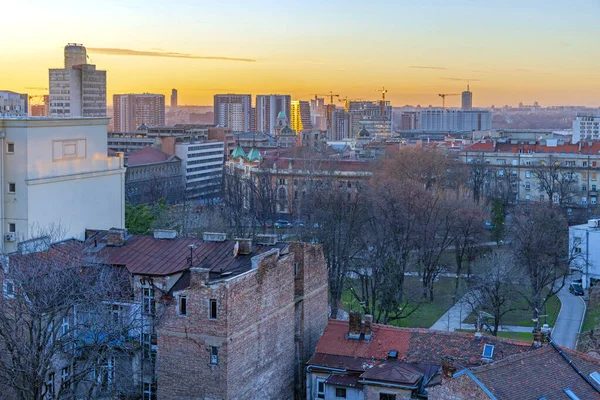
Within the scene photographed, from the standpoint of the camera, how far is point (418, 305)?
182 feet

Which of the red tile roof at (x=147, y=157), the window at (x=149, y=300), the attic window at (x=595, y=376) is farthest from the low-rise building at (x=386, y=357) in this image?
the red tile roof at (x=147, y=157)

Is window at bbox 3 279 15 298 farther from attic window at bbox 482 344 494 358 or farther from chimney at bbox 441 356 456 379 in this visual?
attic window at bbox 482 344 494 358

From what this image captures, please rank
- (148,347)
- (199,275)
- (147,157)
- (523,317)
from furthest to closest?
1. (147,157)
2. (523,317)
3. (148,347)
4. (199,275)

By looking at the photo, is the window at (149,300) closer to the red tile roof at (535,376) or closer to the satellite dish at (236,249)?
the satellite dish at (236,249)

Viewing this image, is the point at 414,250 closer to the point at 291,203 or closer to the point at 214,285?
the point at 291,203

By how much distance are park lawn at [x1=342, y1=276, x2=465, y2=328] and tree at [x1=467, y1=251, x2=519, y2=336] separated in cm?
219

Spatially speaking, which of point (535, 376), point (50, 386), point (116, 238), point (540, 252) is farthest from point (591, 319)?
point (50, 386)

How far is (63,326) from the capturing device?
97.9 feet

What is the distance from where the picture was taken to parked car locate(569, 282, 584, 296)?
208ft

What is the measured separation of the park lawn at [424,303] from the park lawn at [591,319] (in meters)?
8.23

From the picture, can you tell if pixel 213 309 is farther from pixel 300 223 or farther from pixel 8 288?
pixel 300 223

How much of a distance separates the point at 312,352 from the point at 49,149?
549 inches

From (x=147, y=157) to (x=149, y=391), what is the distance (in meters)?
111

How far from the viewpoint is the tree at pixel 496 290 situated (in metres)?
49.4
